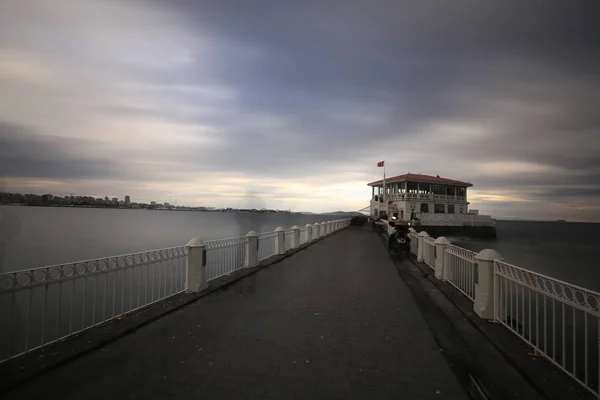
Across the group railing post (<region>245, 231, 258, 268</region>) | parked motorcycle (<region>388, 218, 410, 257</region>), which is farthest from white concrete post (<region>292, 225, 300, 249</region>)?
railing post (<region>245, 231, 258, 268</region>)

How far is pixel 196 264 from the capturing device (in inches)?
286

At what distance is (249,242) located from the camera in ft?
35.4

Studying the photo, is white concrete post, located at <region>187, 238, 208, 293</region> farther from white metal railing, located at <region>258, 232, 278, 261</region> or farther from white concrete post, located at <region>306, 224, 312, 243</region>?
white concrete post, located at <region>306, 224, 312, 243</region>

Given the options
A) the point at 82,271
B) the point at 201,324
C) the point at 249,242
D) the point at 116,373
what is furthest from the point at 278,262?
the point at 116,373

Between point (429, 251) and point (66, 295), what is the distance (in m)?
14.9

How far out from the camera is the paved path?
11.2 ft

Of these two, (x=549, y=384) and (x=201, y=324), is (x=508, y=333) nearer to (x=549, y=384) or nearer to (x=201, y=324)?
(x=549, y=384)

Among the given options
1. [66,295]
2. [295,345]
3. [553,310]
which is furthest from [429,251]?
[66,295]

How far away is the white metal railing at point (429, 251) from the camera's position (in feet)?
37.6

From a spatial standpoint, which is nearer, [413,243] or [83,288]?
[83,288]

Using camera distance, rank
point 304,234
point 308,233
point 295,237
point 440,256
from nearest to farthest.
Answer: point 440,256
point 295,237
point 304,234
point 308,233

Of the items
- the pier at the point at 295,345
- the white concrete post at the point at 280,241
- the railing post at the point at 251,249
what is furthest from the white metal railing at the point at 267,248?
the pier at the point at 295,345

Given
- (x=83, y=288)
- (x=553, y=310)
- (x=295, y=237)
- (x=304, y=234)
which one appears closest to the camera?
(x=553, y=310)

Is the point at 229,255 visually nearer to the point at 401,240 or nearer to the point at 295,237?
the point at 295,237
